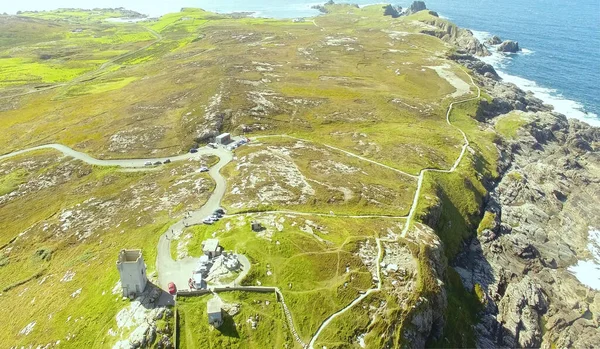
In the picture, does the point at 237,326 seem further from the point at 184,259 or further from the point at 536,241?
the point at 536,241

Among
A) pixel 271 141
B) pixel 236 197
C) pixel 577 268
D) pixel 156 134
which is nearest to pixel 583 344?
pixel 577 268

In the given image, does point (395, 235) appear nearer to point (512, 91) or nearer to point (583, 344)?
point (583, 344)

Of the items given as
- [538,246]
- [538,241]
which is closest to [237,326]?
[538,246]

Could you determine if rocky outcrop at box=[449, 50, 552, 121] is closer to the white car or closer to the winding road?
the winding road

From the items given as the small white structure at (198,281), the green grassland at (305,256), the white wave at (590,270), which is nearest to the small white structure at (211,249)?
the green grassland at (305,256)

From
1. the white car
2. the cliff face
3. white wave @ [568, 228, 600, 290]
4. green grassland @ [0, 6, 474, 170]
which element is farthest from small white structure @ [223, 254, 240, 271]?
white wave @ [568, 228, 600, 290]

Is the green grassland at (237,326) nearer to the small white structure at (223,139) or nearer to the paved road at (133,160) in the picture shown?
the paved road at (133,160)
